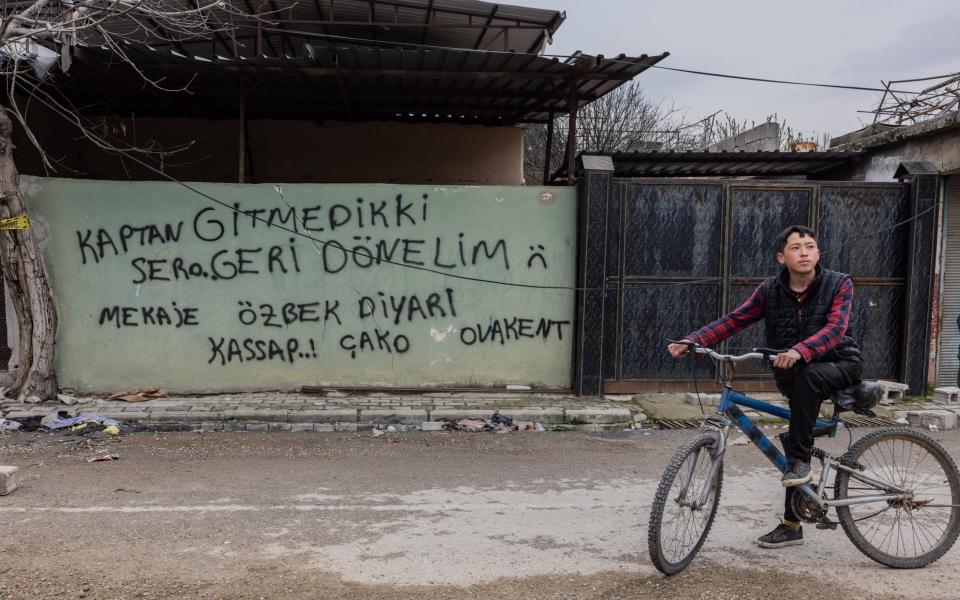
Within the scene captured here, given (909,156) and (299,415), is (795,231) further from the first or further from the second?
(909,156)

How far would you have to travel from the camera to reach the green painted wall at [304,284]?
7957mm

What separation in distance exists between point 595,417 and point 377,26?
5.90m

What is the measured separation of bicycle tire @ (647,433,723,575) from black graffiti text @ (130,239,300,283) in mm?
5587

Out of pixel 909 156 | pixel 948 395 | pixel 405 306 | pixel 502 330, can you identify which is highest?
pixel 909 156

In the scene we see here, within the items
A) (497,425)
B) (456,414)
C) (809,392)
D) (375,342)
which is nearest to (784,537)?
(809,392)

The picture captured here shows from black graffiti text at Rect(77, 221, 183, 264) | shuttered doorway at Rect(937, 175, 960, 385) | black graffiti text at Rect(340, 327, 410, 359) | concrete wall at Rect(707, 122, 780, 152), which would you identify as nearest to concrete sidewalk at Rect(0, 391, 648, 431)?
black graffiti text at Rect(340, 327, 410, 359)

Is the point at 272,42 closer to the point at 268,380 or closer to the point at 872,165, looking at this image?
the point at 268,380

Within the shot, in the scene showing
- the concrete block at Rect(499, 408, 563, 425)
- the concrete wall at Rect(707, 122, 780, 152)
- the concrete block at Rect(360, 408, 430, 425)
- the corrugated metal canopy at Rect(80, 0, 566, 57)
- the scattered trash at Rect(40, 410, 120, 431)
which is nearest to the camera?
the scattered trash at Rect(40, 410, 120, 431)

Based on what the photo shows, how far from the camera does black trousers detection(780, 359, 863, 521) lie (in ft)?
12.5

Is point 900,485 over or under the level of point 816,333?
under

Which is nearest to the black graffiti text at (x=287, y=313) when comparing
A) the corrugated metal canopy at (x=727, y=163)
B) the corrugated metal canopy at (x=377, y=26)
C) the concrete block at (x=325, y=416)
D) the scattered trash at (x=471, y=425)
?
the concrete block at (x=325, y=416)

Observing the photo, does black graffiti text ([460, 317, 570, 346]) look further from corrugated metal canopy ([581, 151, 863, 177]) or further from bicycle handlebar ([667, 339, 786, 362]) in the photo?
bicycle handlebar ([667, 339, 786, 362])

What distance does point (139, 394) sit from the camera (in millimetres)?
7840

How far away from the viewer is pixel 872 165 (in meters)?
9.90
